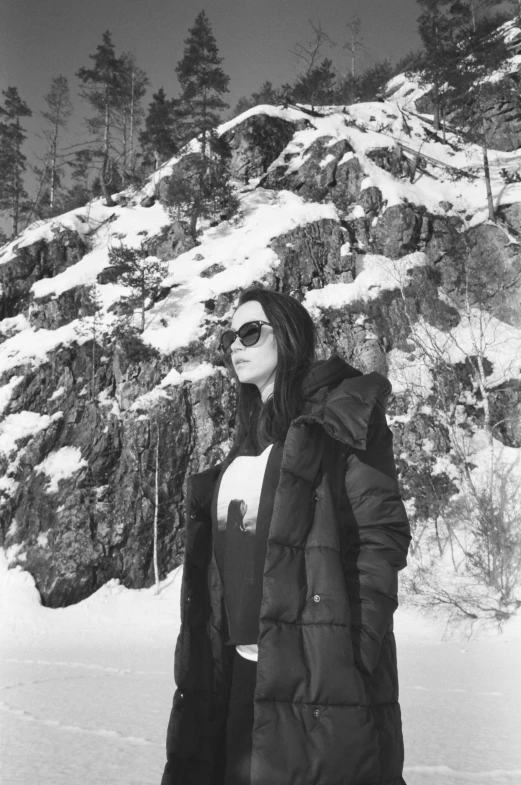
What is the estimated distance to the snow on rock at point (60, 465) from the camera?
59.4 feet

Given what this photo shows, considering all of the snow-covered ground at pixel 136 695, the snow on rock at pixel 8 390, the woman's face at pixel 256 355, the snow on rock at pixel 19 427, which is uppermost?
the snow on rock at pixel 8 390

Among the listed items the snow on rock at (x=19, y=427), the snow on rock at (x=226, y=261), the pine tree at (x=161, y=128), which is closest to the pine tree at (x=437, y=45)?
the snow on rock at (x=226, y=261)

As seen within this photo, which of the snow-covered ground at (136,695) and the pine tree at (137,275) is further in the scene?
the pine tree at (137,275)

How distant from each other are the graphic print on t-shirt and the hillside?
11.8 metres

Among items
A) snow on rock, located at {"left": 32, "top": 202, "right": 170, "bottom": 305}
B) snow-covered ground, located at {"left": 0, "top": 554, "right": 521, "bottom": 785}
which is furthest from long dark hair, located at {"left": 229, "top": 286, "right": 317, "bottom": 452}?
snow on rock, located at {"left": 32, "top": 202, "right": 170, "bottom": 305}

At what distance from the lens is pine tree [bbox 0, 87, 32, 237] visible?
31.6 metres

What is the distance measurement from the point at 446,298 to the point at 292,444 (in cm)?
2248

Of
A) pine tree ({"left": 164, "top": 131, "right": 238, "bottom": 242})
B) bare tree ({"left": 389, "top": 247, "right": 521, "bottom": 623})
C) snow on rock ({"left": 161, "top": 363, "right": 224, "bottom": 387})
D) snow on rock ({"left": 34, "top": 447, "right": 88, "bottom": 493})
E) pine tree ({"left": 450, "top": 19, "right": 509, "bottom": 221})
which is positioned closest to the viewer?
bare tree ({"left": 389, "top": 247, "right": 521, "bottom": 623})

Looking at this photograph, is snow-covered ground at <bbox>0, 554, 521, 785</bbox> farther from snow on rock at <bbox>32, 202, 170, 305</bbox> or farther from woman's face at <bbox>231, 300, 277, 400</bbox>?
snow on rock at <bbox>32, 202, 170, 305</bbox>

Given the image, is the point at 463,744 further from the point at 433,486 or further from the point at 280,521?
the point at 433,486

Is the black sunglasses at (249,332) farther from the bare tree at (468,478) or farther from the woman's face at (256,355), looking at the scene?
the bare tree at (468,478)

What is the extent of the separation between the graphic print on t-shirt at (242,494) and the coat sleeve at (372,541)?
1.01 ft

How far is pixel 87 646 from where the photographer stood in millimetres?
13148

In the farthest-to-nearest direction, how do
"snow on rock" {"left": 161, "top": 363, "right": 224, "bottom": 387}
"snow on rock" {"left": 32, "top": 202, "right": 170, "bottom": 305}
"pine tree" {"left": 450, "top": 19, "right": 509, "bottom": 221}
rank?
"pine tree" {"left": 450, "top": 19, "right": 509, "bottom": 221}
"snow on rock" {"left": 32, "top": 202, "right": 170, "bottom": 305}
"snow on rock" {"left": 161, "top": 363, "right": 224, "bottom": 387}
